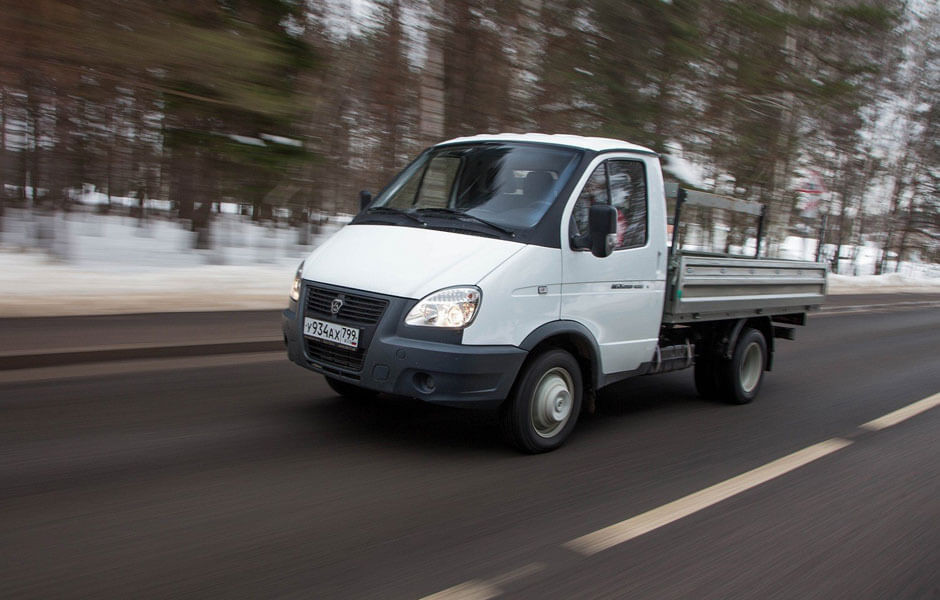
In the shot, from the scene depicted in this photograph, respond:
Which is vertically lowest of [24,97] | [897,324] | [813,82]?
[897,324]

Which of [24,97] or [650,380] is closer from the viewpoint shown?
[650,380]

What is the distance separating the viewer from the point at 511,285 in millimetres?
5172

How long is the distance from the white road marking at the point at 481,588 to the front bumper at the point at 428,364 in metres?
1.49

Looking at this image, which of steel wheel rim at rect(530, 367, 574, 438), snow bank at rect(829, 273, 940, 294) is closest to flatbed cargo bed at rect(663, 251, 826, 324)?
steel wheel rim at rect(530, 367, 574, 438)

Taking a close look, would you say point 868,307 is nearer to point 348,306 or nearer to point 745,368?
point 745,368

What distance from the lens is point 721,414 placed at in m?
7.41

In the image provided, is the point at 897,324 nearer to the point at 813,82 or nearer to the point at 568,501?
the point at 813,82

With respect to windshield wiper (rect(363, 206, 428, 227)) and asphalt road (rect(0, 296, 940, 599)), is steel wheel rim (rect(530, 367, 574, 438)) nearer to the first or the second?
asphalt road (rect(0, 296, 940, 599))

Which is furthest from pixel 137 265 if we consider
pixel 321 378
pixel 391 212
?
pixel 391 212

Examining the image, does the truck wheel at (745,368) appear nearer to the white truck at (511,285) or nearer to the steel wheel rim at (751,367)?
the steel wheel rim at (751,367)

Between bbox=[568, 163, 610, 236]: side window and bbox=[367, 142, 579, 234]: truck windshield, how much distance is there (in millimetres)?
170

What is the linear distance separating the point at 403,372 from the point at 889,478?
3.30m

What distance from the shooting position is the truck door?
566cm

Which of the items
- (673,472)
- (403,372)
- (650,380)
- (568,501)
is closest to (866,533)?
(673,472)
